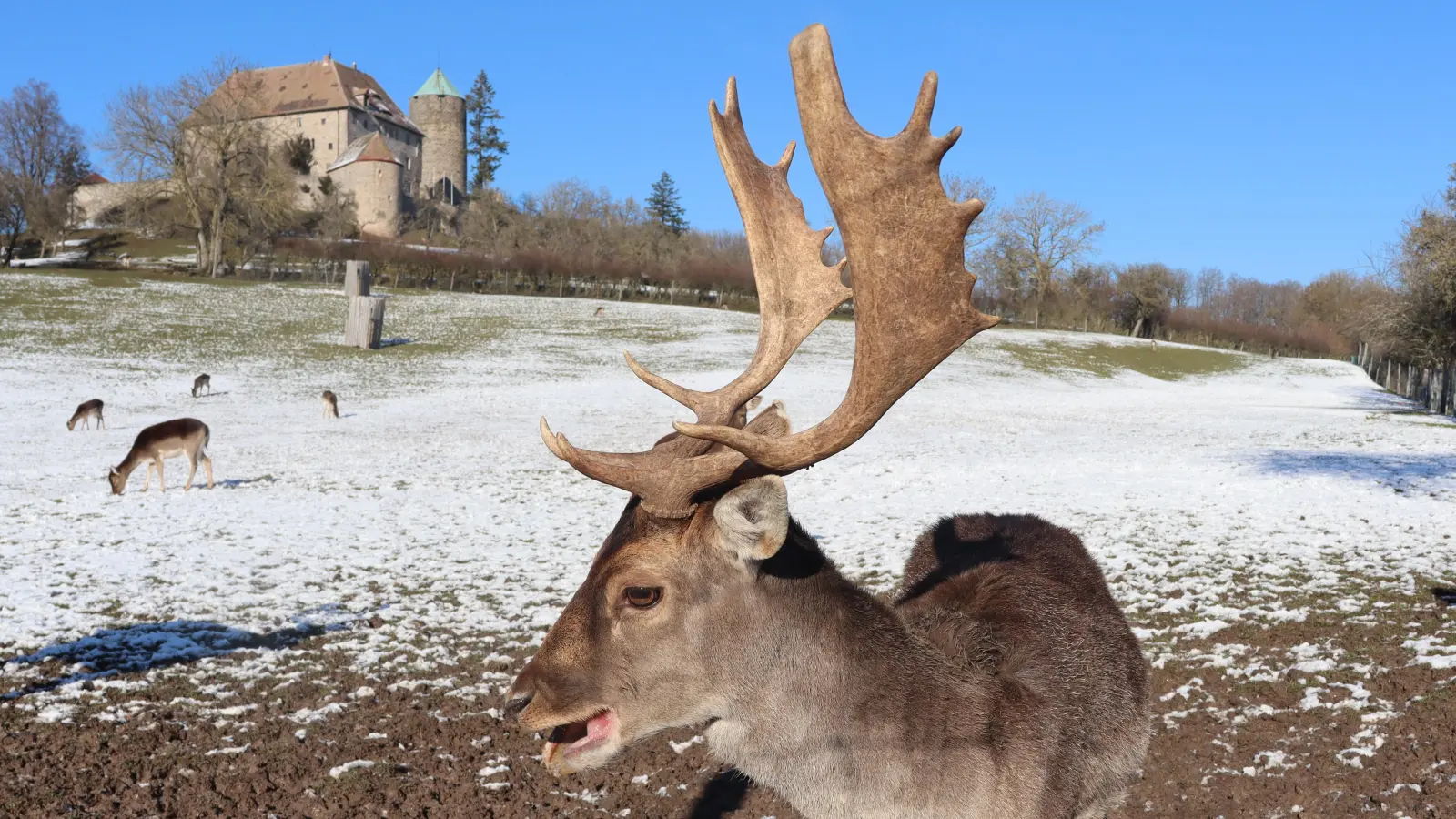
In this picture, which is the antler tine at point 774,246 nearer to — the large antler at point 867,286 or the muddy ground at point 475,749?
the large antler at point 867,286

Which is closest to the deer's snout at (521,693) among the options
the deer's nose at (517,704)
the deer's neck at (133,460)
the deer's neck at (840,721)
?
the deer's nose at (517,704)

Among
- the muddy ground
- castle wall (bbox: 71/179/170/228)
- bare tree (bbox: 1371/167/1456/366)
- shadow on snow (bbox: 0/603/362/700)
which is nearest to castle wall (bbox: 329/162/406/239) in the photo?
castle wall (bbox: 71/179/170/228)

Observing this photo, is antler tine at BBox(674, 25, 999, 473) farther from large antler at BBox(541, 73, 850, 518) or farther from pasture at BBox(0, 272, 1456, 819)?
pasture at BBox(0, 272, 1456, 819)

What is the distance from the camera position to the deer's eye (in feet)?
9.67

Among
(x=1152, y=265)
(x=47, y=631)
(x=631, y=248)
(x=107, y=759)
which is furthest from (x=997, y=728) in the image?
(x=1152, y=265)

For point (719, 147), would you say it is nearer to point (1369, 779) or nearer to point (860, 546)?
point (1369, 779)

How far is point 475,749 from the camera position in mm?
6031

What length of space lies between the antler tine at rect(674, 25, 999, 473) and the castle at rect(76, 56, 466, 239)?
10316cm

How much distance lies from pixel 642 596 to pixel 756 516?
0.46 meters

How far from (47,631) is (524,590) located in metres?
3.88

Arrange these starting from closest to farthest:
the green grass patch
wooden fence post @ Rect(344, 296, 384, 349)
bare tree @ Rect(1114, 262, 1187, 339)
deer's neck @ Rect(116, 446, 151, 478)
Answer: deer's neck @ Rect(116, 446, 151, 478) < wooden fence post @ Rect(344, 296, 384, 349) < the green grass patch < bare tree @ Rect(1114, 262, 1187, 339)

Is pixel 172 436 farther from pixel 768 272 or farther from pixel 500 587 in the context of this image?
pixel 768 272

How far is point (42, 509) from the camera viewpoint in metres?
13.3

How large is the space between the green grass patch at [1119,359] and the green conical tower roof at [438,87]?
8356cm
